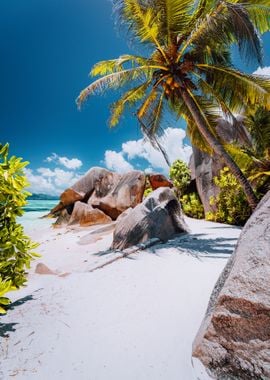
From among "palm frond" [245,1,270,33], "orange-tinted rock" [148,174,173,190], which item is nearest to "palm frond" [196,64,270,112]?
"palm frond" [245,1,270,33]

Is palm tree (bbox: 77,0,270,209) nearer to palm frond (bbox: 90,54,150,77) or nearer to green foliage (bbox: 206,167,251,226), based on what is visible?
palm frond (bbox: 90,54,150,77)

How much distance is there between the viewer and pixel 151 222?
7066 mm

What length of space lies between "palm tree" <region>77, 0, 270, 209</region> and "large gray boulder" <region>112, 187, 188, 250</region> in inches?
88.5

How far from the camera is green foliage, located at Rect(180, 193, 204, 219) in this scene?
15.1m

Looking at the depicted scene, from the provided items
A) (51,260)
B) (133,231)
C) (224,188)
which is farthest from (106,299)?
(224,188)

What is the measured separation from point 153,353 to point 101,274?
2282 mm

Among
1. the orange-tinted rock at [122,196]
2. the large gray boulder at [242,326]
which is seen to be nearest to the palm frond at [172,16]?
the large gray boulder at [242,326]

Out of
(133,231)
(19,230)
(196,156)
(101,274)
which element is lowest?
(101,274)

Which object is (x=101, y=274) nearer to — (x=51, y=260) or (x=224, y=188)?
(x=51, y=260)

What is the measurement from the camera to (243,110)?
8594mm

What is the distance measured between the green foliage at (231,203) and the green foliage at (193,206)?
2.78 m

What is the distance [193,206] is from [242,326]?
13.9 metres

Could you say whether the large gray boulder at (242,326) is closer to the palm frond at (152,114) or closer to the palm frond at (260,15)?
the palm frond at (260,15)

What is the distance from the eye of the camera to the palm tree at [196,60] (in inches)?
262
